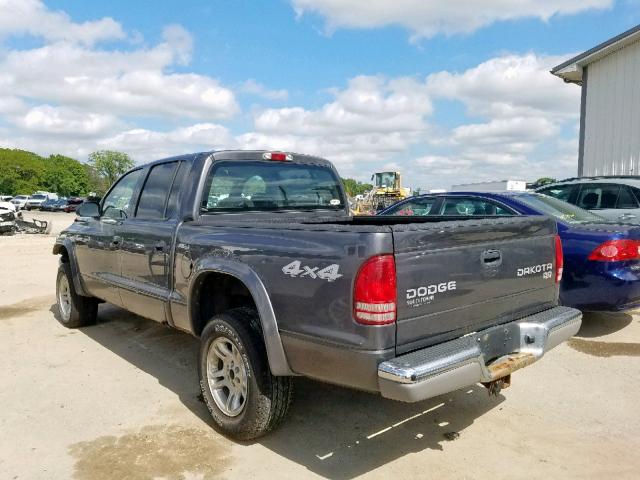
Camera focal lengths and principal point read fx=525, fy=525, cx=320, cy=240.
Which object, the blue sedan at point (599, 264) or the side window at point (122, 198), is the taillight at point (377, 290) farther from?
the blue sedan at point (599, 264)

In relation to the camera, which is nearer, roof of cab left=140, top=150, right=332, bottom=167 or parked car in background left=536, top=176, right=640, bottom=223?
roof of cab left=140, top=150, right=332, bottom=167

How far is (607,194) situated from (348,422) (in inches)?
272

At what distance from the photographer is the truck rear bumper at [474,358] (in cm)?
253

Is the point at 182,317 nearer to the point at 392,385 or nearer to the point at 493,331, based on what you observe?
the point at 392,385

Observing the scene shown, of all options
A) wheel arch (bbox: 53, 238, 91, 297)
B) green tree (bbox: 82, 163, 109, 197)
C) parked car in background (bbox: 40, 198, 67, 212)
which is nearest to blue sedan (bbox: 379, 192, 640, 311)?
wheel arch (bbox: 53, 238, 91, 297)

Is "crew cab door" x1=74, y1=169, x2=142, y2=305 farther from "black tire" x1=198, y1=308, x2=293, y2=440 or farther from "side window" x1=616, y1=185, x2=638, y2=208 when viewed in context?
"side window" x1=616, y1=185, x2=638, y2=208

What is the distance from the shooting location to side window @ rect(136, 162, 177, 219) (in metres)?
4.43

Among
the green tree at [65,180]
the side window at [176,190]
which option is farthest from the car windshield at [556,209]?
the green tree at [65,180]

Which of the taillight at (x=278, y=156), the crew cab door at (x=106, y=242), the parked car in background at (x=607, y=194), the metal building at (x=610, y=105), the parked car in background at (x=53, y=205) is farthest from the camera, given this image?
the parked car in background at (x=53, y=205)

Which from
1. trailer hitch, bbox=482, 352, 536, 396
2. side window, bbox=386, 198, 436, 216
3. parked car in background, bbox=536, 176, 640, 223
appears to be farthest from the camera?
parked car in background, bbox=536, 176, 640, 223

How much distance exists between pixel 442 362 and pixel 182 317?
83.1 inches

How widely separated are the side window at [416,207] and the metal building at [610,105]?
32.0 ft

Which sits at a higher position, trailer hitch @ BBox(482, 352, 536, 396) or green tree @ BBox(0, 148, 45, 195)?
green tree @ BBox(0, 148, 45, 195)

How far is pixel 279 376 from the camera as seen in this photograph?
3.27 metres
